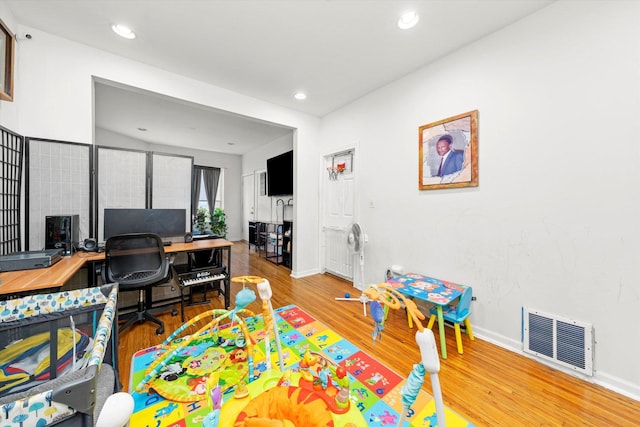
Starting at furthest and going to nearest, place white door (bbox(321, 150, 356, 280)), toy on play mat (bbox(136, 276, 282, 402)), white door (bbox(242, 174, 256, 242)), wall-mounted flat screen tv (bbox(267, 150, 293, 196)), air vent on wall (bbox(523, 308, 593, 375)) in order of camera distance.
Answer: white door (bbox(242, 174, 256, 242))
wall-mounted flat screen tv (bbox(267, 150, 293, 196))
white door (bbox(321, 150, 356, 280))
air vent on wall (bbox(523, 308, 593, 375))
toy on play mat (bbox(136, 276, 282, 402))

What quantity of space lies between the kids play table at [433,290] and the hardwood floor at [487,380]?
0.75 feet

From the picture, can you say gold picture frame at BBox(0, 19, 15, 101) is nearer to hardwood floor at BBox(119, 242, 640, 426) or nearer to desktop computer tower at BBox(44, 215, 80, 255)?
desktop computer tower at BBox(44, 215, 80, 255)

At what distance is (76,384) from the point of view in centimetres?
57

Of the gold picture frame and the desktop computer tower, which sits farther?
the desktop computer tower

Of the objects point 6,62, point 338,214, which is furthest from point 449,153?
point 6,62

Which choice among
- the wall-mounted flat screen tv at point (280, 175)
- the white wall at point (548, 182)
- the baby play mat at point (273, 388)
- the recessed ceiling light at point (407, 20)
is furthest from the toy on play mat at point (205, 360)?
the wall-mounted flat screen tv at point (280, 175)

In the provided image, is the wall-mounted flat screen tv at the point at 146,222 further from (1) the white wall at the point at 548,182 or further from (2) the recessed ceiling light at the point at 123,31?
(1) the white wall at the point at 548,182

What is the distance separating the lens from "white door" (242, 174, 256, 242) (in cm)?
698

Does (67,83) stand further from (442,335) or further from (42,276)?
(442,335)

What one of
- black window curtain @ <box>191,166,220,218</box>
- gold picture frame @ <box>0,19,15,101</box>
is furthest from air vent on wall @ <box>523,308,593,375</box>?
black window curtain @ <box>191,166,220,218</box>

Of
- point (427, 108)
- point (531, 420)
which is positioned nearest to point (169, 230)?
point (427, 108)

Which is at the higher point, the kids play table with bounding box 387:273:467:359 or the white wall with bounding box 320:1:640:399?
the white wall with bounding box 320:1:640:399

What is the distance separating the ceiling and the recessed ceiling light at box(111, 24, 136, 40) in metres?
0.05

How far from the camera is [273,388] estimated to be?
1150mm
